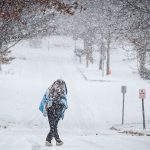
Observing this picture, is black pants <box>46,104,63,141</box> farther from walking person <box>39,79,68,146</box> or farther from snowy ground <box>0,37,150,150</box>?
snowy ground <box>0,37,150,150</box>

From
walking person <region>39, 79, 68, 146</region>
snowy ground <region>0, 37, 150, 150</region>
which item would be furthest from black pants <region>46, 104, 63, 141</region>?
snowy ground <region>0, 37, 150, 150</region>

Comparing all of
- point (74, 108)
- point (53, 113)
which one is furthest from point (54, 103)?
point (74, 108)

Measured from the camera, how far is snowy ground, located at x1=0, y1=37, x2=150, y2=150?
1281cm

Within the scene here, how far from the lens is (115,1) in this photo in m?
17.5

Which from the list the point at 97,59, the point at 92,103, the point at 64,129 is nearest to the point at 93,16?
the point at 97,59

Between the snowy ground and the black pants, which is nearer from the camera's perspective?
the black pants

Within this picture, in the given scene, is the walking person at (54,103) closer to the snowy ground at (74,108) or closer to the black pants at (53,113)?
the black pants at (53,113)

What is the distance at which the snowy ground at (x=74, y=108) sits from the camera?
1281 cm

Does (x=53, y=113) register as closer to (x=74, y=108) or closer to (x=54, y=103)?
(x=54, y=103)

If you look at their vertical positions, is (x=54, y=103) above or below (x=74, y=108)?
above

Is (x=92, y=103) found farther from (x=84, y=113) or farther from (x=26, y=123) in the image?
(x=26, y=123)

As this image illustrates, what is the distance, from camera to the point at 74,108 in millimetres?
25578

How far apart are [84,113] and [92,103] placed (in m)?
3.27

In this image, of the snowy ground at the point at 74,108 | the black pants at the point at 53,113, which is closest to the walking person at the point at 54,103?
the black pants at the point at 53,113
